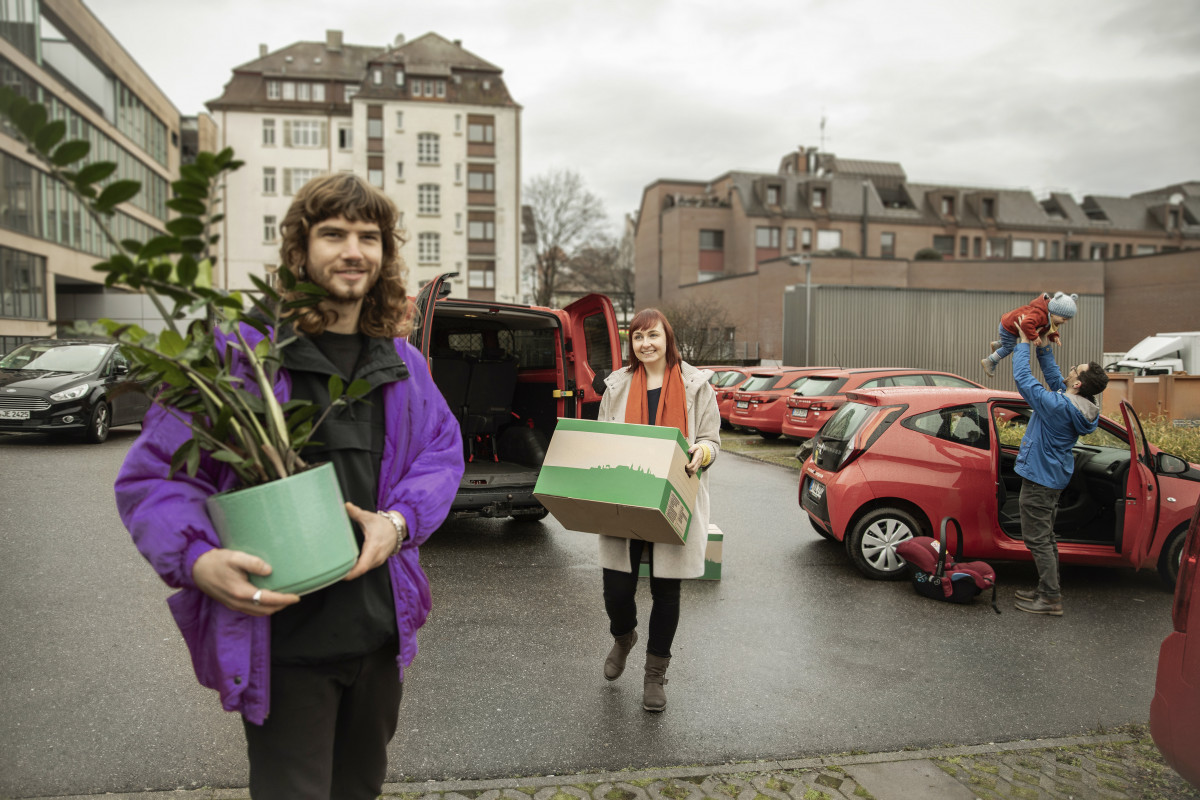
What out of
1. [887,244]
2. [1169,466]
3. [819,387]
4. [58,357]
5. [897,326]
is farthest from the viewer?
[887,244]

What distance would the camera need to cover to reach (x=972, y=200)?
6581 centimetres

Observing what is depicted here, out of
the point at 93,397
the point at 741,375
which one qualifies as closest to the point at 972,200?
the point at 741,375

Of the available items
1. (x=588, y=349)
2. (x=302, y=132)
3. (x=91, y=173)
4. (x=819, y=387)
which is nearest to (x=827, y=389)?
(x=819, y=387)

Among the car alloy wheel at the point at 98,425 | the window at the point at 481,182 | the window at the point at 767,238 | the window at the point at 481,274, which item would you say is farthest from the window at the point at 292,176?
the car alloy wheel at the point at 98,425

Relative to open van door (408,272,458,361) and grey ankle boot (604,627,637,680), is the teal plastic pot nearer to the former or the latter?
grey ankle boot (604,627,637,680)

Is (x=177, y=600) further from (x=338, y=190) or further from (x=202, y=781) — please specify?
(x=202, y=781)

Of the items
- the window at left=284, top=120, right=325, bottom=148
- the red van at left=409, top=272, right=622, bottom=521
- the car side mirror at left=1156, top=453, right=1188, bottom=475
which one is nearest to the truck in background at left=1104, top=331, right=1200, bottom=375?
the car side mirror at left=1156, top=453, right=1188, bottom=475

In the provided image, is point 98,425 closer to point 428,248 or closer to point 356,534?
point 356,534

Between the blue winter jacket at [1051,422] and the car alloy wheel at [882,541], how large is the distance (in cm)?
112

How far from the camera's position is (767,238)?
59.9 m

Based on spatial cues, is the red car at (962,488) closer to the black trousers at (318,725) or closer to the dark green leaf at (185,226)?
the black trousers at (318,725)

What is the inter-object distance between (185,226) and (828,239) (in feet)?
209

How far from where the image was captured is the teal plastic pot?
172 cm

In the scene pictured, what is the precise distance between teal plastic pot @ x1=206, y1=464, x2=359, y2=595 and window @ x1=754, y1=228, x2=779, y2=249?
5979 cm
